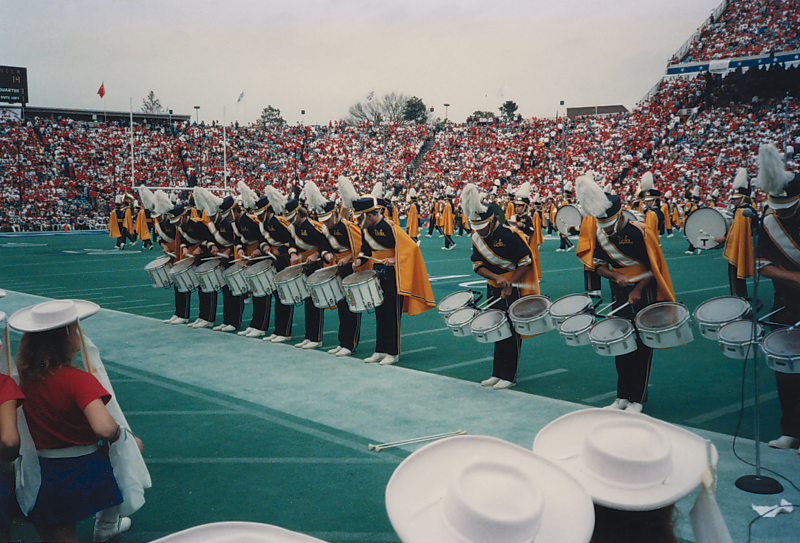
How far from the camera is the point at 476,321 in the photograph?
5945 millimetres

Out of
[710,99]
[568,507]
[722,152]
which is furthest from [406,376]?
[710,99]

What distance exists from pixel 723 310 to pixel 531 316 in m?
1.51

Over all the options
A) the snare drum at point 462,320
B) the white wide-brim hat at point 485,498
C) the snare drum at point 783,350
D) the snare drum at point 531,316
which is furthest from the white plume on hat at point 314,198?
the white wide-brim hat at point 485,498

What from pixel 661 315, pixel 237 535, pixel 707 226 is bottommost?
pixel 661 315

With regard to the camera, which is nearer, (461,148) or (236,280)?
(236,280)

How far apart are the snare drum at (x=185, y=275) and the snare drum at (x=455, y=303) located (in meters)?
4.60

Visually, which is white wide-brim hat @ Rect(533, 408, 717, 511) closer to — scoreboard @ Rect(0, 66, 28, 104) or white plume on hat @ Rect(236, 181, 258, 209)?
white plume on hat @ Rect(236, 181, 258, 209)

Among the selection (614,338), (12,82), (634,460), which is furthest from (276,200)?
(12,82)

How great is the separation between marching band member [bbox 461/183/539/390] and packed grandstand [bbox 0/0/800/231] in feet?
91.8

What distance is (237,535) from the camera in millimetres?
1278

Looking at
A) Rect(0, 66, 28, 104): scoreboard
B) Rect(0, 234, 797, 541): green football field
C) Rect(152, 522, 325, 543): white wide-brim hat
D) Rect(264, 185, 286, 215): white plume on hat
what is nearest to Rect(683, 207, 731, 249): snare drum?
Rect(0, 234, 797, 541): green football field

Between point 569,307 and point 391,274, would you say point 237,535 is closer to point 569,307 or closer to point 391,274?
point 569,307

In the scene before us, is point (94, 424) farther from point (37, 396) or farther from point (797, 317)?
point (797, 317)

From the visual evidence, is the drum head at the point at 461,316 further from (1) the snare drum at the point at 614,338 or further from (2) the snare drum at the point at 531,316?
(1) the snare drum at the point at 614,338
